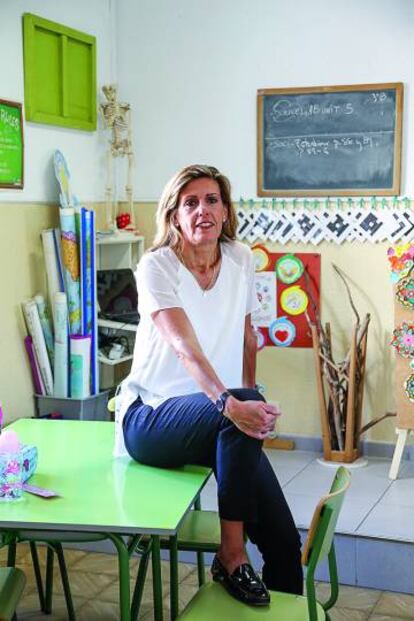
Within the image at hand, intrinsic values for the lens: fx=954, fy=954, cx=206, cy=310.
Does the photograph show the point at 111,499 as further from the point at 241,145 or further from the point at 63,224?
the point at 241,145

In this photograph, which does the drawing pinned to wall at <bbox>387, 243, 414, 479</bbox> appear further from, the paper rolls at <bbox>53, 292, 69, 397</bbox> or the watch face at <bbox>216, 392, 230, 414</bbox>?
the watch face at <bbox>216, 392, 230, 414</bbox>

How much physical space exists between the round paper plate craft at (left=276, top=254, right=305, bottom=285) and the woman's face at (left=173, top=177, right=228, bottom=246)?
2030 millimetres

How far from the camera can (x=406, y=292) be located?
163 inches

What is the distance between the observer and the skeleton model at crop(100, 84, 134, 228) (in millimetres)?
4781

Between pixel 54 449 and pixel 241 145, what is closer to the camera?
pixel 54 449

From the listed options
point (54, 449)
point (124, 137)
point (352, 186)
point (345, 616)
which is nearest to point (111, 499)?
point (54, 449)

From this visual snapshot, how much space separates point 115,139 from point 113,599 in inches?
95.6

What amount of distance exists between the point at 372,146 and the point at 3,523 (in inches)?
118

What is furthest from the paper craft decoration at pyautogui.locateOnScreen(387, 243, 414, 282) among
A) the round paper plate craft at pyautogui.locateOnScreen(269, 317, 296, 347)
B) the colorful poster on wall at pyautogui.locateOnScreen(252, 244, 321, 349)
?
the round paper plate craft at pyautogui.locateOnScreen(269, 317, 296, 347)

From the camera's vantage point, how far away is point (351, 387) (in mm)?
4379

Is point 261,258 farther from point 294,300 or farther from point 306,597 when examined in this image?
point 306,597

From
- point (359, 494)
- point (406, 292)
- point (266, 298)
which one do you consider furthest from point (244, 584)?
point (266, 298)

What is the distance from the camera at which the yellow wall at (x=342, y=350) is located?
4621 mm

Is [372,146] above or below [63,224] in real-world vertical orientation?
above
